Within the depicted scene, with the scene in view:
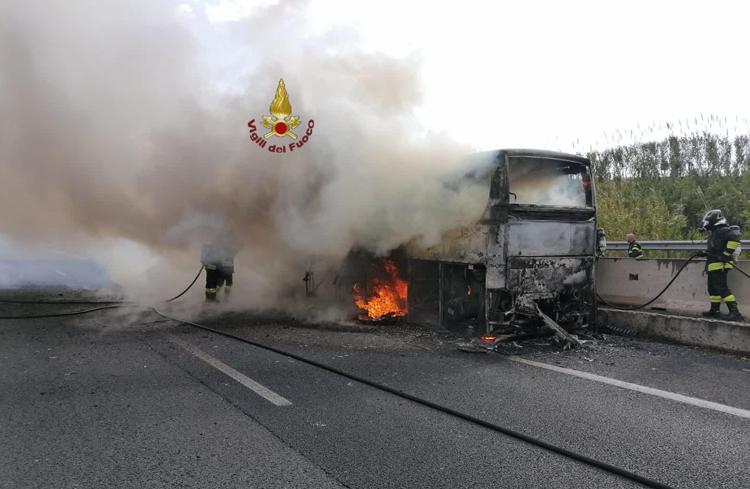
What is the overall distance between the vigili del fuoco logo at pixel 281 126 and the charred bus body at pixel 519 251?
2411 mm

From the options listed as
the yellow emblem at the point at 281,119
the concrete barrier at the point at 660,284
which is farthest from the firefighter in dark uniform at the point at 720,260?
the yellow emblem at the point at 281,119

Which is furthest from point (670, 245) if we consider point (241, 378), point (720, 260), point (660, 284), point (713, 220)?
point (241, 378)

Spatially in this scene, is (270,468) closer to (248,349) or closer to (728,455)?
(728,455)

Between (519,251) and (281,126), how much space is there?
4023 millimetres

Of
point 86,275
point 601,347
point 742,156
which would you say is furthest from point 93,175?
point 742,156

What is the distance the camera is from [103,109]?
769cm

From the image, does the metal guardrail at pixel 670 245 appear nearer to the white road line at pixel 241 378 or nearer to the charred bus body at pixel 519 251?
the charred bus body at pixel 519 251

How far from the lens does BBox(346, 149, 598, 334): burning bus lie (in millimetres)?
5562

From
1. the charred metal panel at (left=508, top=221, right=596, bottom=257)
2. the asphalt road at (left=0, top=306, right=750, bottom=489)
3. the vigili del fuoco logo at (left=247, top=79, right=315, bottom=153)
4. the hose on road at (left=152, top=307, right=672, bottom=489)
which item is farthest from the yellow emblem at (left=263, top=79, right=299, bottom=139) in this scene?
the charred metal panel at (left=508, top=221, right=596, bottom=257)

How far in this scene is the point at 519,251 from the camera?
559cm

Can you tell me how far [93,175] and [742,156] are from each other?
16.0 meters

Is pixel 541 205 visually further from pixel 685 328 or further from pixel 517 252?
pixel 685 328

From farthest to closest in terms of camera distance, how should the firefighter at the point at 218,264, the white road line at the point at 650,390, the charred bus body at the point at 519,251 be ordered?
1. the firefighter at the point at 218,264
2. the charred bus body at the point at 519,251
3. the white road line at the point at 650,390

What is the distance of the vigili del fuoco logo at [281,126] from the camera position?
24.3ft
